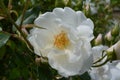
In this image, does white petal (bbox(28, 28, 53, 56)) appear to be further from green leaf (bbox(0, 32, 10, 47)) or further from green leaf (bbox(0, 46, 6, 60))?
green leaf (bbox(0, 46, 6, 60))

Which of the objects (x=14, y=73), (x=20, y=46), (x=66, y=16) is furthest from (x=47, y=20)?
(x=14, y=73)

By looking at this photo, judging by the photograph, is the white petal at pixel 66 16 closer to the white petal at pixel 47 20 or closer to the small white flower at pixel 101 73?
the white petal at pixel 47 20

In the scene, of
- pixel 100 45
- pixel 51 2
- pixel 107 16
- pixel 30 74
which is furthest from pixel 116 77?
pixel 107 16

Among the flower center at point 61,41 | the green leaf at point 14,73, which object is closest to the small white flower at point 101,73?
the flower center at point 61,41

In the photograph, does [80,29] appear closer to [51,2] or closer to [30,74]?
[30,74]

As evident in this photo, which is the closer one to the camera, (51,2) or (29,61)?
(29,61)

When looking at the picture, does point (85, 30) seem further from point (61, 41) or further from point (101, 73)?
point (101, 73)

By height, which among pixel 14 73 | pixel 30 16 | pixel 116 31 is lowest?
pixel 14 73
